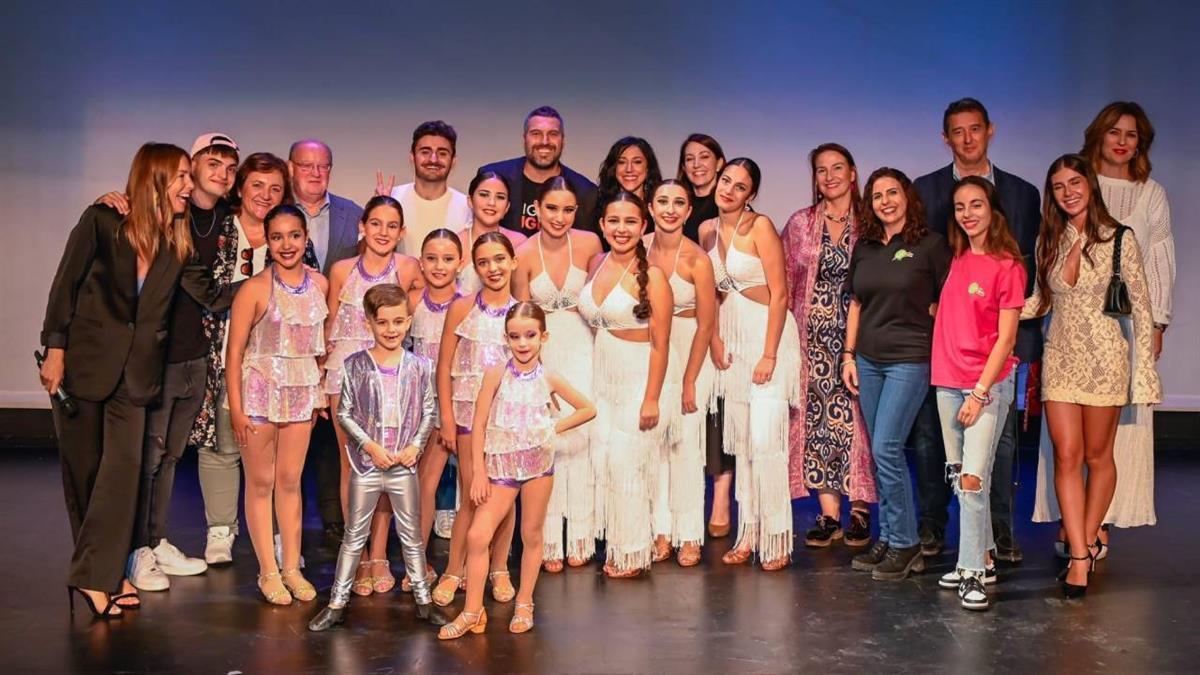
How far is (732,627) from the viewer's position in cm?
432

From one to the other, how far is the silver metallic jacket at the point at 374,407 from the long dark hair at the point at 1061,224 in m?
2.38

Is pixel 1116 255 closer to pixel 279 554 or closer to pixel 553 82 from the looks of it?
pixel 279 554

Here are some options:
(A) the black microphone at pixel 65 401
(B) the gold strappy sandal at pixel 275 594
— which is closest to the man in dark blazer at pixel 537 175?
(B) the gold strappy sandal at pixel 275 594

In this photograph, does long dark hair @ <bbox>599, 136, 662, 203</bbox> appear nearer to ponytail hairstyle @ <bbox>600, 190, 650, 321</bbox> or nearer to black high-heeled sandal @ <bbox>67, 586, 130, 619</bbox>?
ponytail hairstyle @ <bbox>600, 190, 650, 321</bbox>

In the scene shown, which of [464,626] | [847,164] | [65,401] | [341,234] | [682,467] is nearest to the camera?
[464,626]

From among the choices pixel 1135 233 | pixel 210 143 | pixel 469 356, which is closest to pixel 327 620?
pixel 469 356

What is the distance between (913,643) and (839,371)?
57.2 inches

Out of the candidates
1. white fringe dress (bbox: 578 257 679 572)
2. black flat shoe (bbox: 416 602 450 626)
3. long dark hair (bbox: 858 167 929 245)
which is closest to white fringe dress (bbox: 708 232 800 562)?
white fringe dress (bbox: 578 257 679 572)

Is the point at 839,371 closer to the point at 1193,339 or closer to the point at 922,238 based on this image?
the point at 922,238

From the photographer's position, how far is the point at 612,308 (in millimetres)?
4867

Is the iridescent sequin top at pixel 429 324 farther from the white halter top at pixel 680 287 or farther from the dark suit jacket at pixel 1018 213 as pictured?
the dark suit jacket at pixel 1018 213

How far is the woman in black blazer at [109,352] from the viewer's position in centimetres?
432

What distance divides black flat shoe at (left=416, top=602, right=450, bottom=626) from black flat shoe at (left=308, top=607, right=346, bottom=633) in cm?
26

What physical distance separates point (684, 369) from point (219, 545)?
1.99m
